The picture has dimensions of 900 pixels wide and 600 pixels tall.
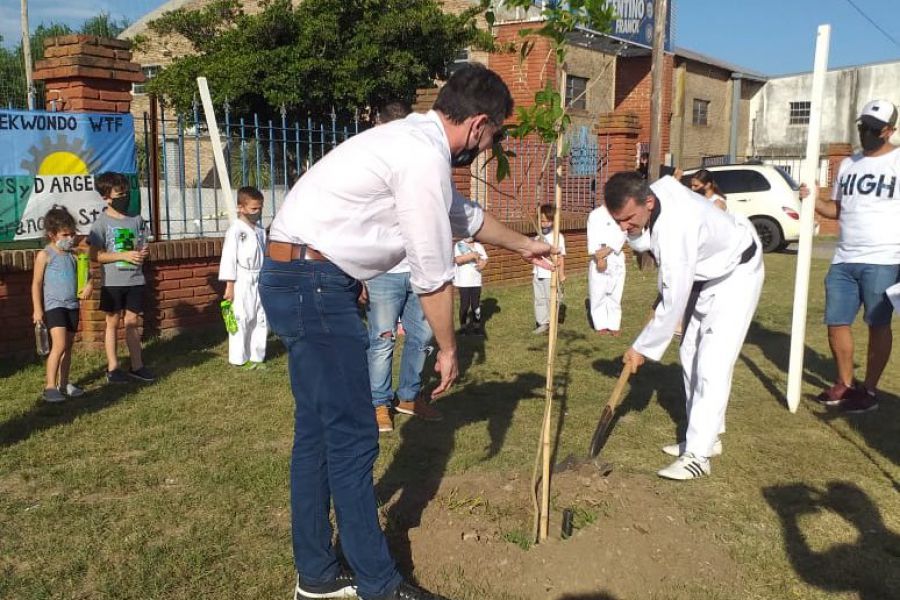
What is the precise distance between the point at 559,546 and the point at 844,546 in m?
1.35

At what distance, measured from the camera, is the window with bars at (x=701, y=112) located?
1202 inches

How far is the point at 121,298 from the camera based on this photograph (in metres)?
6.23

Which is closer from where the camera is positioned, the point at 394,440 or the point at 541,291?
the point at 394,440

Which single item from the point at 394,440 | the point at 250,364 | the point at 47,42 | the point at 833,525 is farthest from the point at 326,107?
the point at 833,525

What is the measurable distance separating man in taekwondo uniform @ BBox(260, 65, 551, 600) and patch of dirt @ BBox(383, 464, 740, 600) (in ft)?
1.54

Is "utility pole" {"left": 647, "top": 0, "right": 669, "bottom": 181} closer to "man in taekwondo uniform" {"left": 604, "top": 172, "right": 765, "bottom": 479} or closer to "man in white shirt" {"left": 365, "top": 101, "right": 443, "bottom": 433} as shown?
"man in white shirt" {"left": 365, "top": 101, "right": 443, "bottom": 433}

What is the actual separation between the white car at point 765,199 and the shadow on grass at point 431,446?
11507mm

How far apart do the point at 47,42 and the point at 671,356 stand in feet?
21.6

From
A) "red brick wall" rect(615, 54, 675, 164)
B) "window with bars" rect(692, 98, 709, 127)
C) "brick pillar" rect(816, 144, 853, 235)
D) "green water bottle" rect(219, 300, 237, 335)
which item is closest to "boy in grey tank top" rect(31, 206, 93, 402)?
"green water bottle" rect(219, 300, 237, 335)

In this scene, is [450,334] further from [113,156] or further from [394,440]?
[113,156]

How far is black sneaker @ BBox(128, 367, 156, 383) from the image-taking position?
6.32 m

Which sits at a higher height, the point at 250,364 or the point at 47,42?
the point at 47,42

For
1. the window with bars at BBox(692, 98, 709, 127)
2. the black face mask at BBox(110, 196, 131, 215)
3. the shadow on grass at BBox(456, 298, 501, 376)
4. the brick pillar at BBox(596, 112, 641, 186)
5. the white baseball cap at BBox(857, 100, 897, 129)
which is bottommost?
the shadow on grass at BBox(456, 298, 501, 376)

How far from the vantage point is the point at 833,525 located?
383 cm
